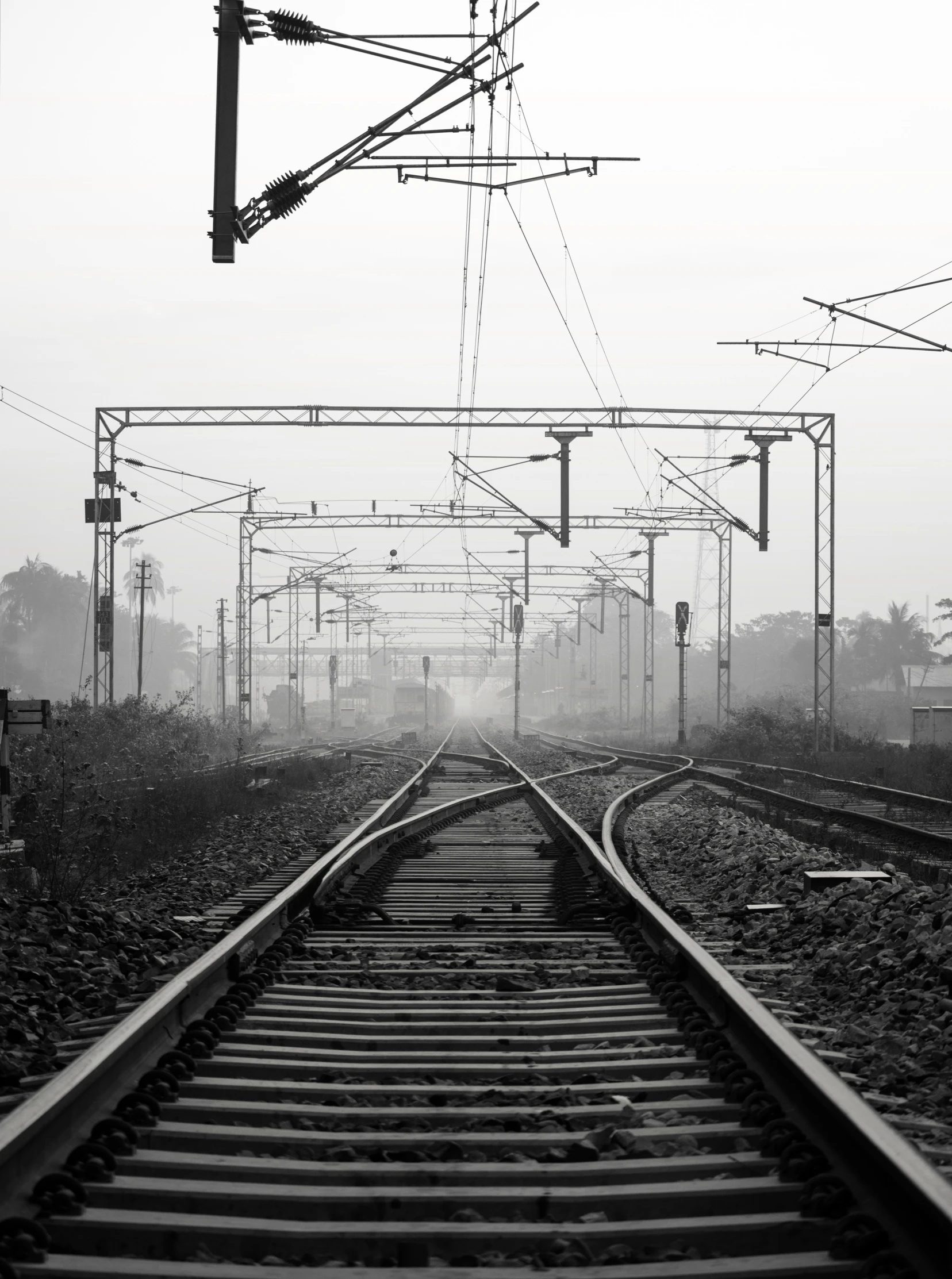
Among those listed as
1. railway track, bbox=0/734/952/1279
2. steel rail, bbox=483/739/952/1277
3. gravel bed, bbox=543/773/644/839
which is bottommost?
gravel bed, bbox=543/773/644/839

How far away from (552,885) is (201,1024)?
211 inches

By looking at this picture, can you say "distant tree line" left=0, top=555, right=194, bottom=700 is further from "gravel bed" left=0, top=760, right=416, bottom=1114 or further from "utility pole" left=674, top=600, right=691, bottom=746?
"gravel bed" left=0, top=760, right=416, bottom=1114

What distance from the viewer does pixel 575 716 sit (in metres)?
89.2

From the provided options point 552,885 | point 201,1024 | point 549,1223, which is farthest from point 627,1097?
point 552,885

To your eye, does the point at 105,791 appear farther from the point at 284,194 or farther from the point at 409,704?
the point at 409,704

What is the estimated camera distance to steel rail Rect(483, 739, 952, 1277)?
3.09m

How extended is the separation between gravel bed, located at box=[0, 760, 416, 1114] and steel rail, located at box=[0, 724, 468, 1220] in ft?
1.08

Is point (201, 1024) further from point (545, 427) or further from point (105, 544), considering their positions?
point (105, 544)

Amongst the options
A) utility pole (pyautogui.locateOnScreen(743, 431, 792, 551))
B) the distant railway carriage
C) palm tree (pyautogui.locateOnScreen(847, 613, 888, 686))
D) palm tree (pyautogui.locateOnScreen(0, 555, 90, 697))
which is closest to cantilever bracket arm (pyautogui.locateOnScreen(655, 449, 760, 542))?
utility pole (pyautogui.locateOnScreen(743, 431, 792, 551))

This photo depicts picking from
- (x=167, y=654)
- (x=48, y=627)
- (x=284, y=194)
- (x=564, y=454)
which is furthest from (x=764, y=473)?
(x=167, y=654)

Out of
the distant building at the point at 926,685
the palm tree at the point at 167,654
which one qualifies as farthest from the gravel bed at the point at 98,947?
the palm tree at the point at 167,654

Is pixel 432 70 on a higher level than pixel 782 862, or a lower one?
higher

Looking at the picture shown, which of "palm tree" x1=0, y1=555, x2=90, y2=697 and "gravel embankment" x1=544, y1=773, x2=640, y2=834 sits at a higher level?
"palm tree" x1=0, y1=555, x2=90, y2=697

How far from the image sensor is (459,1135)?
4160 millimetres
